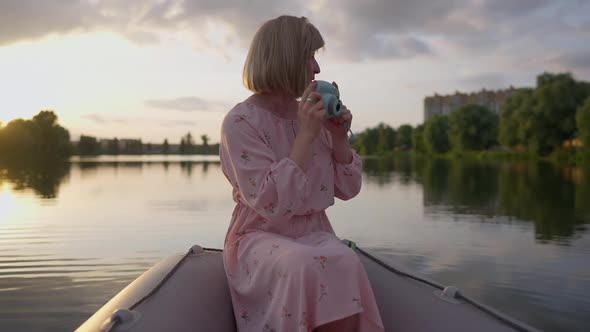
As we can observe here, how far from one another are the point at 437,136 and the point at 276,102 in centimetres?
7208

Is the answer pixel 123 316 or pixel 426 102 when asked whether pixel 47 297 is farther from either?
pixel 426 102

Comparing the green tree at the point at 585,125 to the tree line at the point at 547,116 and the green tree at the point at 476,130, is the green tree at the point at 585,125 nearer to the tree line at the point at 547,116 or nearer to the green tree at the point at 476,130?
the tree line at the point at 547,116

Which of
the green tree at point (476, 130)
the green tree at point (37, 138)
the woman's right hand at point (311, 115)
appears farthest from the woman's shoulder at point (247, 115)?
the green tree at point (476, 130)

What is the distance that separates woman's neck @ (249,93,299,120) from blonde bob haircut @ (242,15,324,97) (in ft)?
0.20

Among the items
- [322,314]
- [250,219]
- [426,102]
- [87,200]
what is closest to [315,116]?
[250,219]

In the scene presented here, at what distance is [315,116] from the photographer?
174 cm

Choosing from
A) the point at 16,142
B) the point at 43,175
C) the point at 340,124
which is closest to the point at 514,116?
the point at 43,175

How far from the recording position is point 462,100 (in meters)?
123

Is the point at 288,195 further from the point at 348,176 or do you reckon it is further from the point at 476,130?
the point at 476,130

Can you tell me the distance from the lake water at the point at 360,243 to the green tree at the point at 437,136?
199ft

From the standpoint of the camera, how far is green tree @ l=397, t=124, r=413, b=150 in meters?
104

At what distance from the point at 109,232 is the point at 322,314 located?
5.88 m

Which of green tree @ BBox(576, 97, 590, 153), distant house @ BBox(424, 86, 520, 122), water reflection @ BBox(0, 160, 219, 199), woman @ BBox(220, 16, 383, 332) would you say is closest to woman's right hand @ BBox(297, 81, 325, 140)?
woman @ BBox(220, 16, 383, 332)

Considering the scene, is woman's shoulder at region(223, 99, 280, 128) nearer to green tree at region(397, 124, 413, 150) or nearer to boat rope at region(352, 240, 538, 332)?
boat rope at region(352, 240, 538, 332)
